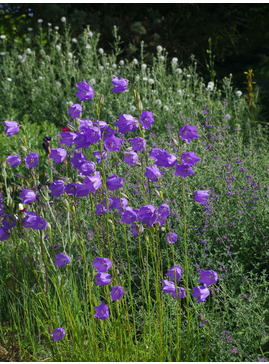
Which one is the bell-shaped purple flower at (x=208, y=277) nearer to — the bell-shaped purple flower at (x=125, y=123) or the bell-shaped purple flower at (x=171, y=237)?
the bell-shaped purple flower at (x=171, y=237)

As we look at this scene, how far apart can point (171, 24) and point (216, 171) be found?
19.5 feet

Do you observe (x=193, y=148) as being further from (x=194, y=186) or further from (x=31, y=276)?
(x=31, y=276)

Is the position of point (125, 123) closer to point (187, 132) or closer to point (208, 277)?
point (187, 132)

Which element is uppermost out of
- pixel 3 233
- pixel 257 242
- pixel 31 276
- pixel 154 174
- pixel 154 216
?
pixel 154 174

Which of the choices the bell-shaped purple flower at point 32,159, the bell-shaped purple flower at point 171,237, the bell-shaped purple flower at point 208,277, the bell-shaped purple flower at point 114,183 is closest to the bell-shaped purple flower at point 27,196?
the bell-shaped purple flower at point 32,159

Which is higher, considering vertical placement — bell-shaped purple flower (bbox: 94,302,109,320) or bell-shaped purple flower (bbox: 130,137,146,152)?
bell-shaped purple flower (bbox: 130,137,146,152)

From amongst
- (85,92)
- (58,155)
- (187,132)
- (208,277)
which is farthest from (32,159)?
(208,277)

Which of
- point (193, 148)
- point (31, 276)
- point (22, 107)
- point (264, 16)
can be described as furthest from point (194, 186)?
point (264, 16)

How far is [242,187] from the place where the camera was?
3.31 metres

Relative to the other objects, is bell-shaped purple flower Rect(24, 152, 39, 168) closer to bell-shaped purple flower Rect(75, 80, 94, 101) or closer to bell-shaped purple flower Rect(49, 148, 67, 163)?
bell-shaped purple flower Rect(49, 148, 67, 163)

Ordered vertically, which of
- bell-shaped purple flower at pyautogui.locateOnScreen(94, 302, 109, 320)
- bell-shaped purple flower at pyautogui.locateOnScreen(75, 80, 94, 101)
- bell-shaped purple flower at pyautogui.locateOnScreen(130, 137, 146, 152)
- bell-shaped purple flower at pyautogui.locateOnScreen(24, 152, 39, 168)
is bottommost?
bell-shaped purple flower at pyautogui.locateOnScreen(94, 302, 109, 320)

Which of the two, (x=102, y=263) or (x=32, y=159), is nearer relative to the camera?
(x=102, y=263)

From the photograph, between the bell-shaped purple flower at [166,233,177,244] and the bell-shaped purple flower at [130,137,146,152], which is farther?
the bell-shaped purple flower at [166,233,177,244]

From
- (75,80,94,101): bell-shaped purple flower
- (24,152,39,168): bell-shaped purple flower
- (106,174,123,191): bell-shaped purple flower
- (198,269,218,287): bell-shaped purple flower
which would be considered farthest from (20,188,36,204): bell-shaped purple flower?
(198,269,218,287): bell-shaped purple flower
